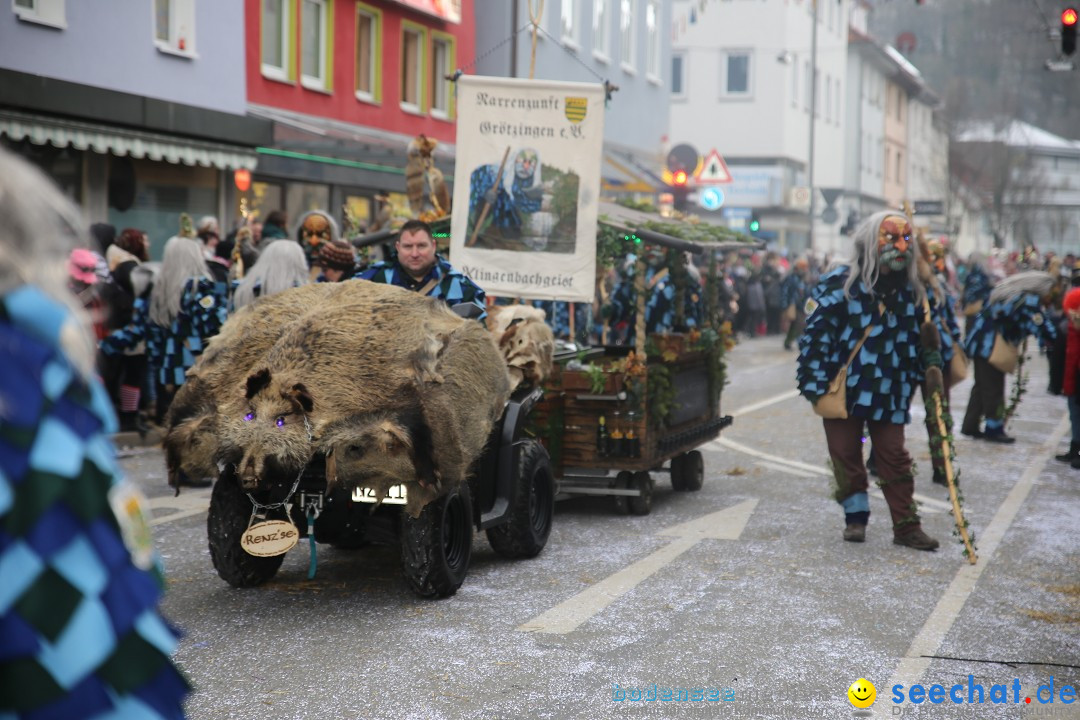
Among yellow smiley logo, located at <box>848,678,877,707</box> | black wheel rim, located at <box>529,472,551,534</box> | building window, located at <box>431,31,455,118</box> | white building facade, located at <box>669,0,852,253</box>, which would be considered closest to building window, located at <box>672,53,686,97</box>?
white building facade, located at <box>669,0,852,253</box>

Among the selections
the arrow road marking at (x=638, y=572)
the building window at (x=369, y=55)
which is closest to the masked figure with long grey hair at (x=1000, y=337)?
the arrow road marking at (x=638, y=572)

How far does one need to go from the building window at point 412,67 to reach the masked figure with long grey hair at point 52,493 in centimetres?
2502

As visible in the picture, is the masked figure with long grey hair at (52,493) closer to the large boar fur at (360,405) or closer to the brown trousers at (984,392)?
the large boar fur at (360,405)

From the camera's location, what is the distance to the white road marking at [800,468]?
942 cm

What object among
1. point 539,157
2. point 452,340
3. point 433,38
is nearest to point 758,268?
point 433,38

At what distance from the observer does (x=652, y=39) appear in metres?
38.3

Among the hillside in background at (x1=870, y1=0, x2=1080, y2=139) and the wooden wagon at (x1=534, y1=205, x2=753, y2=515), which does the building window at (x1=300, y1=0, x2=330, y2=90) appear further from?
the hillside in background at (x1=870, y1=0, x2=1080, y2=139)

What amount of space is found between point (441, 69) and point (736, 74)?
81.0 ft

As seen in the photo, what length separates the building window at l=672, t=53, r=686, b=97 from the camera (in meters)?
50.9

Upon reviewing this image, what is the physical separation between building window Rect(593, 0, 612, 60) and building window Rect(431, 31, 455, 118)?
687 cm

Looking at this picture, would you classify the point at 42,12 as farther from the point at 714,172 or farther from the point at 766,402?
the point at 714,172

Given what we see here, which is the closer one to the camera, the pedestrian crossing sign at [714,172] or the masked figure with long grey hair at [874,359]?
the masked figure with long grey hair at [874,359]

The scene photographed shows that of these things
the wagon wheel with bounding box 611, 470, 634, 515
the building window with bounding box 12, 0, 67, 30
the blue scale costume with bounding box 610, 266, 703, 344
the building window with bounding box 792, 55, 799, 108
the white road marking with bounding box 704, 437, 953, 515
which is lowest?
the white road marking with bounding box 704, 437, 953, 515

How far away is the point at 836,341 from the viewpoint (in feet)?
26.3
